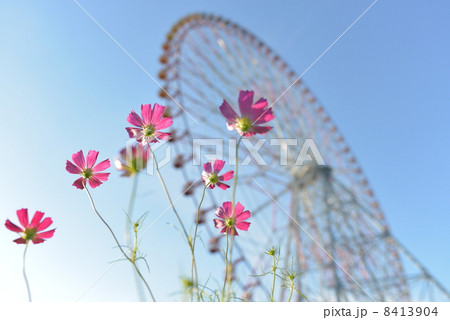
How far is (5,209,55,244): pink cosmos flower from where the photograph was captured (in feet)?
1.62

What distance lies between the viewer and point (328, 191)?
5.39 meters

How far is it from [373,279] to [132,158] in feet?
18.5

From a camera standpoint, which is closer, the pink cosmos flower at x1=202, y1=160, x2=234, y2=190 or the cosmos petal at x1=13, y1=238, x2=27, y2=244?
the cosmos petal at x1=13, y1=238, x2=27, y2=244

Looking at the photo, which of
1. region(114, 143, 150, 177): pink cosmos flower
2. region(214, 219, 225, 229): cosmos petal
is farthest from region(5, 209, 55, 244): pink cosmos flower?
region(214, 219, 225, 229): cosmos petal

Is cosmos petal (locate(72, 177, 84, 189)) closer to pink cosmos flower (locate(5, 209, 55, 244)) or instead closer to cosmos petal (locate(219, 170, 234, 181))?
pink cosmos flower (locate(5, 209, 55, 244))

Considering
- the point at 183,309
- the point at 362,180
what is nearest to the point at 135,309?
the point at 183,309

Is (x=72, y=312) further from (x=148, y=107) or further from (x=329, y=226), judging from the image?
(x=329, y=226)

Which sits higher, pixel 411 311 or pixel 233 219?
pixel 233 219

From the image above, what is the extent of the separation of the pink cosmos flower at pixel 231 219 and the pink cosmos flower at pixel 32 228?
0.23 m

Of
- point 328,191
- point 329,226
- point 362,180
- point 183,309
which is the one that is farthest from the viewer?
point 362,180

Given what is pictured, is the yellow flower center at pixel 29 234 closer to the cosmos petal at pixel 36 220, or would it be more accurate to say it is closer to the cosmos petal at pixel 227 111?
the cosmos petal at pixel 36 220

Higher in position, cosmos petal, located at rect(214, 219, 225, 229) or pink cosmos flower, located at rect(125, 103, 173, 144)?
pink cosmos flower, located at rect(125, 103, 173, 144)

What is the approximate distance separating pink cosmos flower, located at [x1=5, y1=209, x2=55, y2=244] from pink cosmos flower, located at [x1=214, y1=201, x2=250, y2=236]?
0.75ft

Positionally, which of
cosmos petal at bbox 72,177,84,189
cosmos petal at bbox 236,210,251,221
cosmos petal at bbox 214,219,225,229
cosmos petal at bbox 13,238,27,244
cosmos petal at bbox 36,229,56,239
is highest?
cosmos petal at bbox 72,177,84,189
